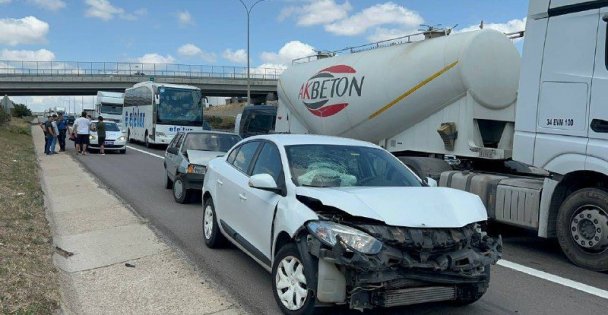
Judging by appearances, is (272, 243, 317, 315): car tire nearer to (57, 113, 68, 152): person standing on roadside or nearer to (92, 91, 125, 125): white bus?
(57, 113, 68, 152): person standing on roadside

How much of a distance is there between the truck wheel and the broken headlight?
11.6 ft

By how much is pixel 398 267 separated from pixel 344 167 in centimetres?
162

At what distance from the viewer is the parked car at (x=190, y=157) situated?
34.1 ft

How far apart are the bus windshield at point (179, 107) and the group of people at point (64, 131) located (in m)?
4.11

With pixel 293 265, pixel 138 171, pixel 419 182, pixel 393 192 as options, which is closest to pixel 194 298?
pixel 293 265

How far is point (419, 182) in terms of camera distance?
553 cm

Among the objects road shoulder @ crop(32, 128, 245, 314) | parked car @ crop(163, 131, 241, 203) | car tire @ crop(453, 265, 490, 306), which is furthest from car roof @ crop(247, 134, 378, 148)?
parked car @ crop(163, 131, 241, 203)

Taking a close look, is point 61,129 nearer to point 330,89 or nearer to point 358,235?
point 330,89

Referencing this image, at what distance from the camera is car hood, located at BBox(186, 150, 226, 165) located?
34.5 ft

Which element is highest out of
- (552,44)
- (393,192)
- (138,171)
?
(552,44)

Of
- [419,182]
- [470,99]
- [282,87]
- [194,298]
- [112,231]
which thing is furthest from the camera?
[282,87]

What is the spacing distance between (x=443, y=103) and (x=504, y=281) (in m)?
4.42

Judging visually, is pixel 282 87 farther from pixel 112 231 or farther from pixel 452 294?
pixel 452 294

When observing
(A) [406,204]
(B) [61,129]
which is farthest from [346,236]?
(B) [61,129]
